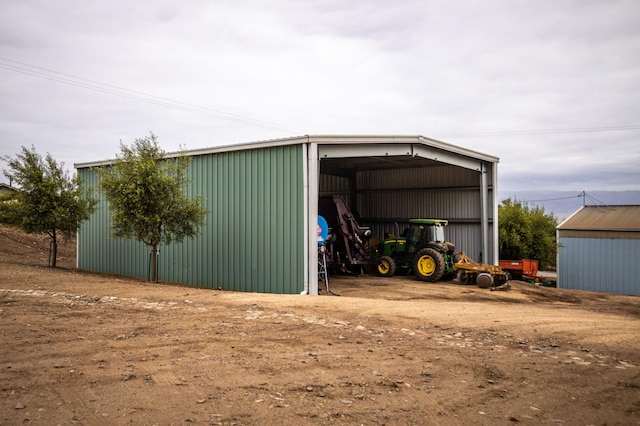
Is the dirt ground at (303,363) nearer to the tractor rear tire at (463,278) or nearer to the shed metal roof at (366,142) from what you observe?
the shed metal roof at (366,142)

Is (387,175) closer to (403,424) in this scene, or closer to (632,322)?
(632,322)

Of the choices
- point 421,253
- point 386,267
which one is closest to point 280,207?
point 421,253

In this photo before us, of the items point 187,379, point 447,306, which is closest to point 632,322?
point 447,306

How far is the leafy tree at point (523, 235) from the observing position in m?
30.3

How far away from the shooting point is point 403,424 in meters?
5.13

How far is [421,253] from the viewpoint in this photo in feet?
64.2

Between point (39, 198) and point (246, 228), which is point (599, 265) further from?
point (39, 198)

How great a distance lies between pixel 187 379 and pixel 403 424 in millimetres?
2540

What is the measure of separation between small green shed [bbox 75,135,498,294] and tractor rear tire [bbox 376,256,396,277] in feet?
12.5

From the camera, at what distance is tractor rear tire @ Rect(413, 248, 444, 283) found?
746 inches

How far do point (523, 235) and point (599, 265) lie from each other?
4083 mm

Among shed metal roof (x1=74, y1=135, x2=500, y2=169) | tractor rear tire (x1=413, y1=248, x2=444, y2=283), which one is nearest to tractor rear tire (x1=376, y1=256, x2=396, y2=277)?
tractor rear tire (x1=413, y1=248, x2=444, y2=283)

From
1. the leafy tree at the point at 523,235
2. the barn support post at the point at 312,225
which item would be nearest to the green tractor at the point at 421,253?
the barn support post at the point at 312,225

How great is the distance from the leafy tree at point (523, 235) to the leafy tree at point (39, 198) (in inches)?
867
